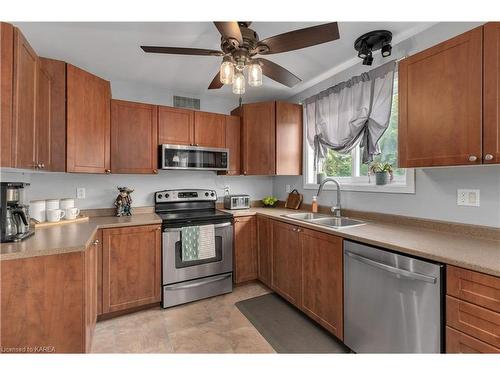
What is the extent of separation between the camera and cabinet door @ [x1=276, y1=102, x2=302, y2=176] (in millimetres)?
3049

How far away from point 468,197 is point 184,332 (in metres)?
2.39

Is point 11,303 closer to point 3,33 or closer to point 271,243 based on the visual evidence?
point 3,33

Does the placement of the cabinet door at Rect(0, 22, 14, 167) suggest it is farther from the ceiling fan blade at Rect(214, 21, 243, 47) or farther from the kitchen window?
the kitchen window

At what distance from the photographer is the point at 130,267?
228 centimetres

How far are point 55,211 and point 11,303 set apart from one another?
0.96 m

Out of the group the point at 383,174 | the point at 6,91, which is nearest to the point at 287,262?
the point at 383,174

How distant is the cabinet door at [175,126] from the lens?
2699mm

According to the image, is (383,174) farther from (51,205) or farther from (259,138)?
(51,205)

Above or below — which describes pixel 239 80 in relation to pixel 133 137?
above

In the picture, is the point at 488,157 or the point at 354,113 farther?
the point at 354,113

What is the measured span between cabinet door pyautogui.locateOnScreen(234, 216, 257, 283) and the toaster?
1.20 ft

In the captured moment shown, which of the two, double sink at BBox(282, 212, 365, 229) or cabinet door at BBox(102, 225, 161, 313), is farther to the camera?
double sink at BBox(282, 212, 365, 229)

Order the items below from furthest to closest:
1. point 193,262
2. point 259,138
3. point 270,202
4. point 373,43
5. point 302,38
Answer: point 270,202, point 259,138, point 193,262, point 373,43, point 302,38

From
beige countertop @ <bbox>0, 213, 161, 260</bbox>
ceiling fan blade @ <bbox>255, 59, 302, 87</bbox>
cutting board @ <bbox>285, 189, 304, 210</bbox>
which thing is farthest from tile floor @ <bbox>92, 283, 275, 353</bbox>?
ceiling fan blade @ <bbox>255, 59, 302, 87</bbox>
